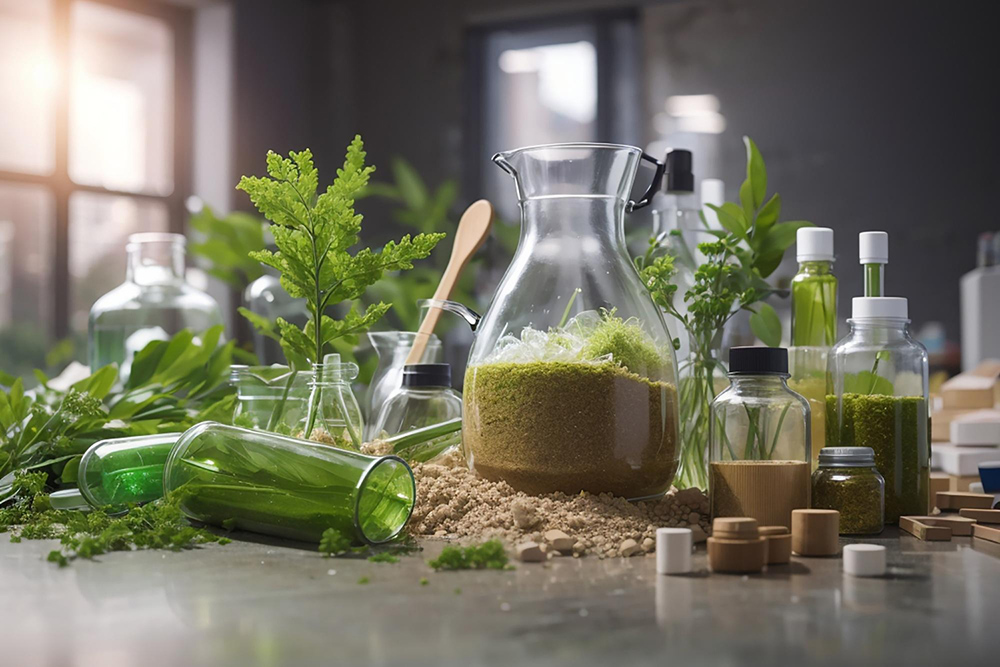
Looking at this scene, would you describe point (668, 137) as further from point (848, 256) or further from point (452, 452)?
point (452, 452)

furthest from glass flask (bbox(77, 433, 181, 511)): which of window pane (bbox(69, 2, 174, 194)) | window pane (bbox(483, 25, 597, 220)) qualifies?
window pane (bbox(483, 25, 597, 220))

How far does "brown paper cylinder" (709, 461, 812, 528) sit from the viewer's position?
0.69 metres

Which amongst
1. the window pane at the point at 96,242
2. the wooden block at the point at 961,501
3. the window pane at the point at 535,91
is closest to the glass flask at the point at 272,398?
the wooden block at the point at 961,501

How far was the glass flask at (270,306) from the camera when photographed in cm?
142

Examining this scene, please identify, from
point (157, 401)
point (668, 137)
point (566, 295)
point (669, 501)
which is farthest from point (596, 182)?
point (668, 137)

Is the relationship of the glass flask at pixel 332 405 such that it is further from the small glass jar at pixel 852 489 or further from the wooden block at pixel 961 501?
the wooden block at pixel 961 501

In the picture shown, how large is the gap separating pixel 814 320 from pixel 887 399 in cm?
10

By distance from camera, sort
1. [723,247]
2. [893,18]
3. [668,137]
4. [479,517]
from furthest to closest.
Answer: [668,137], [893,18], [723,247], [479,517]

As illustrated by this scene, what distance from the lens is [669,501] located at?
74 cm

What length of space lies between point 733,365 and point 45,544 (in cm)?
53

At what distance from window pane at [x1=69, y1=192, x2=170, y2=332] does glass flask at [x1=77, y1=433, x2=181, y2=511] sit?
9.05ft

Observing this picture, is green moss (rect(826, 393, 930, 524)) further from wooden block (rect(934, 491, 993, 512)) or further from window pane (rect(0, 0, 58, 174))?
window pane (rect(0, 0, 58, 174))

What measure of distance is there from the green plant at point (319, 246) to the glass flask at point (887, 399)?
0.36 meters

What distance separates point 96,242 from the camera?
3352 millimetres
